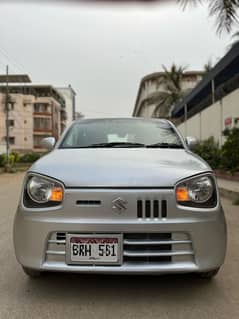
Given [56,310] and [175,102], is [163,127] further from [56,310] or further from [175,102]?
[175,102]

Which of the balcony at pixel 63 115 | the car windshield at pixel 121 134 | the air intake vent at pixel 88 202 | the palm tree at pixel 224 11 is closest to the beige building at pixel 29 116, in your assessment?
the balcony at pixel 63 115

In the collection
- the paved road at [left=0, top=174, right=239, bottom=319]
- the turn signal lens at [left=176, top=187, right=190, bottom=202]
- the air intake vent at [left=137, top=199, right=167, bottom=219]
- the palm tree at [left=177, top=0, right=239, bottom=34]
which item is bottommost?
the paved road at [left=0, top=174, right=239, bottom=319]

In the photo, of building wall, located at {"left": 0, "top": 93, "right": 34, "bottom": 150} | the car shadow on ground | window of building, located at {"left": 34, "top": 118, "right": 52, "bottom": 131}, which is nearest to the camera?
the car shadow on ground

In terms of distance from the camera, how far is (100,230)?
116 inches

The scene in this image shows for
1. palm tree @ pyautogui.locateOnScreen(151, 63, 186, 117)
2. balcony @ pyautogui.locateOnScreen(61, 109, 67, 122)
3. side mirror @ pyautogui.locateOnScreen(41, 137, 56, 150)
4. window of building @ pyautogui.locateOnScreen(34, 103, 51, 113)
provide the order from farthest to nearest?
balcony @ pyautogui.locateOnScreen(61, 109, 67, 122), window of building @ pyautogui.locateOnScreen(34, 103, 51, 113), palm tree @ pyautogui.locateOnScreen(151, 63, 186, 117), side mirror @ pyautogui.locateOnScreen(41, 137, 56, 150)

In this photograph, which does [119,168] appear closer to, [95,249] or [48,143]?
[95,249]

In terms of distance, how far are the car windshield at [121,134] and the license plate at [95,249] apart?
4.86ft

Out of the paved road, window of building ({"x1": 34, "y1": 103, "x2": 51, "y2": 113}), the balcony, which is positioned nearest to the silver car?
the paved road

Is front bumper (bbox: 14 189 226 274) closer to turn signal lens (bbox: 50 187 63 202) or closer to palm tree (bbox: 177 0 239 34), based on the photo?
turn signal lens (bbox: 50 187 63 202)

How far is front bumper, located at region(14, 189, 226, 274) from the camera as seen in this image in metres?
2.96

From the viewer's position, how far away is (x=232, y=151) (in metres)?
13.3

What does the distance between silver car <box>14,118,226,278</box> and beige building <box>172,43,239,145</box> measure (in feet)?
41.4

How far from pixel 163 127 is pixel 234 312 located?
242cm

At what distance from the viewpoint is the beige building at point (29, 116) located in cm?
6581
